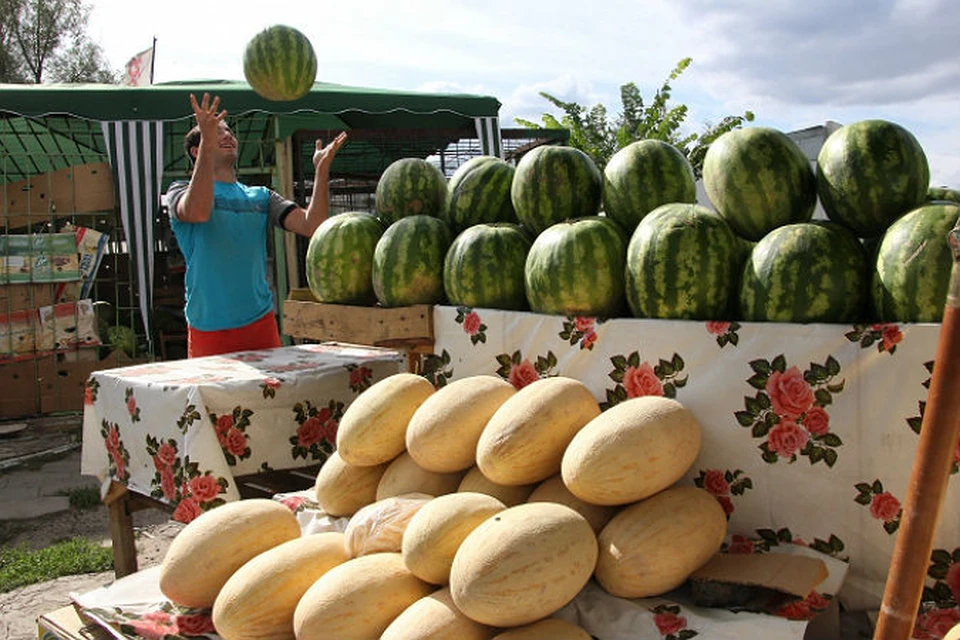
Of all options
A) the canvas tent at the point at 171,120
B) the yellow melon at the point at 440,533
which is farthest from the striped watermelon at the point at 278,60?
the yellow melon at the point at 440,533

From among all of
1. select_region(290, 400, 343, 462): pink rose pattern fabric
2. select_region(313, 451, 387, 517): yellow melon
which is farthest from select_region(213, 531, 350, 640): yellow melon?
select_region(290, 400, 343, 462): pink rose pattern fabric

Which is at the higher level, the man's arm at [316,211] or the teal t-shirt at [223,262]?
the man's arm at [316,211]

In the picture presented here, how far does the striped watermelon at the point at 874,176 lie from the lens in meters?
1.91

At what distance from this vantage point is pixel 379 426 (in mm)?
2195

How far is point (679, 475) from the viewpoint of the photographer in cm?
175

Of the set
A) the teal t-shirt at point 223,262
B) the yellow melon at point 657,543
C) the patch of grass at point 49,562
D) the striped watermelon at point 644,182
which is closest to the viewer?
the yellow melon at point 657,543

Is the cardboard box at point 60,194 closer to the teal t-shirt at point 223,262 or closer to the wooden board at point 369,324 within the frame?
the teal t-shirt at point 223,262

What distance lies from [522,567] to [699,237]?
0.92m

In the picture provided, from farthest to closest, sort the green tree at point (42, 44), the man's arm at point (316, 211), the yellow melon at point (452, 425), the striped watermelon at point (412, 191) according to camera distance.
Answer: the green tree at point (42, 44)
the man's arm at point (316, 211)
the striped watermelon at point (412, 191)
the yellow melon at point (452, 425)

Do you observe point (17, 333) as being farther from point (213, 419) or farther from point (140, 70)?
point (213, 419)

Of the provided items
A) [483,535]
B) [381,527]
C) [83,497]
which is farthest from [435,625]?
[83,497]

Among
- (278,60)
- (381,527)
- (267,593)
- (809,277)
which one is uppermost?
(278,60)

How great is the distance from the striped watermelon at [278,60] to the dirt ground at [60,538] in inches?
107

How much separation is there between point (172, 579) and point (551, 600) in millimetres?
966
